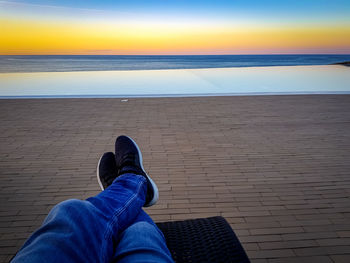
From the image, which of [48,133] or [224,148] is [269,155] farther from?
[48,133]

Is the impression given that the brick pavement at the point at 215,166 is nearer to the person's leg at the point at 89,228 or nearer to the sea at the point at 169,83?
the person's leg at the point at 89,228

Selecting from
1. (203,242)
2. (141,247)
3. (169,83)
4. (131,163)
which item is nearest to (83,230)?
(141,247)

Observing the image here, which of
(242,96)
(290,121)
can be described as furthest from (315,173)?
(242,96)

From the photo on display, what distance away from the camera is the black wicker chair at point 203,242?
87cm

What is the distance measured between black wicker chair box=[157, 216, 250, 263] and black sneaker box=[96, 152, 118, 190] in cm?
53

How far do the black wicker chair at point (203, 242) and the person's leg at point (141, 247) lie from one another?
0.37ft

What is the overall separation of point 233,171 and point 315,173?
0.75 metres

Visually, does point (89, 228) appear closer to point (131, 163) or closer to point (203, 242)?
point (203, 242)

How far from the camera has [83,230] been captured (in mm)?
761

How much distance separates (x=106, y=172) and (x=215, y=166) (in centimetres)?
126

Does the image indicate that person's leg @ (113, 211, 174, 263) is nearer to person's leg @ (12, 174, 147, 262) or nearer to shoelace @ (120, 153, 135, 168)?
person's leg @ (12, 174, 147, 262)

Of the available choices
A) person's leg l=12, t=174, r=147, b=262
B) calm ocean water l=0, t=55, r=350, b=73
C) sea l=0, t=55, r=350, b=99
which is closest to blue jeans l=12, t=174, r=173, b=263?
person's leg l=12, t=174, r=147, b=262

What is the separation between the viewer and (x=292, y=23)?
17.5 meters

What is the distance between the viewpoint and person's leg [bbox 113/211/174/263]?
29.3 inches
